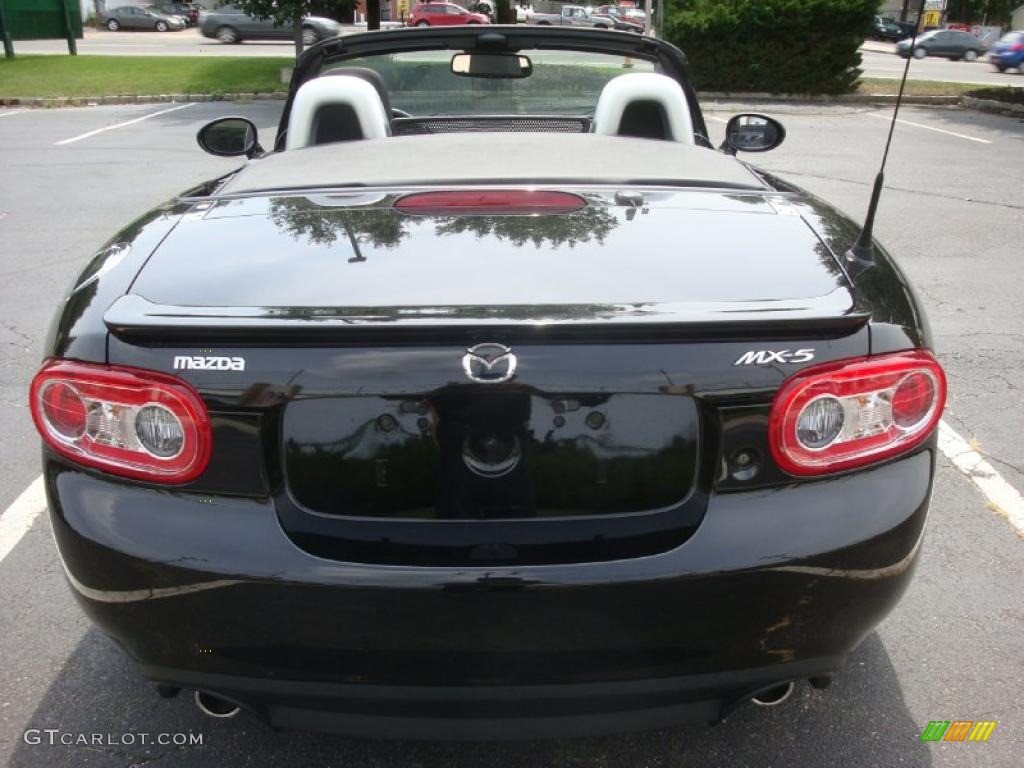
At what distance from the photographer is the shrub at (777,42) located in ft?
66.2

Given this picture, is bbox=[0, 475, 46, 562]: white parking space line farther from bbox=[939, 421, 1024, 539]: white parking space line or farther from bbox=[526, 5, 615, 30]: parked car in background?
bbox=[526, 5, 615, 30]: parked car in background

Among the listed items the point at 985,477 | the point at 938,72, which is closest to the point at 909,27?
the point at 985,477

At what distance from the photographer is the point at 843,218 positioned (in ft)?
8.00

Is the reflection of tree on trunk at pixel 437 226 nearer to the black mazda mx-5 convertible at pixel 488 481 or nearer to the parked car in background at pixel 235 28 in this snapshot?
the black mazda mx-5 convertible at pixel 488 481

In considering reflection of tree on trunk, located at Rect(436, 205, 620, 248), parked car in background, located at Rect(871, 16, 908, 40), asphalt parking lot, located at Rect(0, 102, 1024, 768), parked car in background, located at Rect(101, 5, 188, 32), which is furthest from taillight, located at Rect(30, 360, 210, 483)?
parked car in background, located at Rect(871, 16, 908, 40)

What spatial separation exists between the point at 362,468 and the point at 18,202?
348 inches

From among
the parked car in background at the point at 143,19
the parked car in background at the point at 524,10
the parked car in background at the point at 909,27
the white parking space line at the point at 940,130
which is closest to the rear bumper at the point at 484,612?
the parked car in background at the point at 909,27

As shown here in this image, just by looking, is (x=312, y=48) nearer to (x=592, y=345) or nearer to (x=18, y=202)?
(x=592, y=345)

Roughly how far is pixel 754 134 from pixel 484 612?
2.86 metres

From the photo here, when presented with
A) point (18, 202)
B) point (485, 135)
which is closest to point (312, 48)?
point (485, 135)

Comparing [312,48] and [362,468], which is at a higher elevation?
[312,48]

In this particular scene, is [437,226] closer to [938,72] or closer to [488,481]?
[488,481]

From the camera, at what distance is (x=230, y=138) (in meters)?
3.83

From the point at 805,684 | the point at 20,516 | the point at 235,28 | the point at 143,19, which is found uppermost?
the point at 805,684
